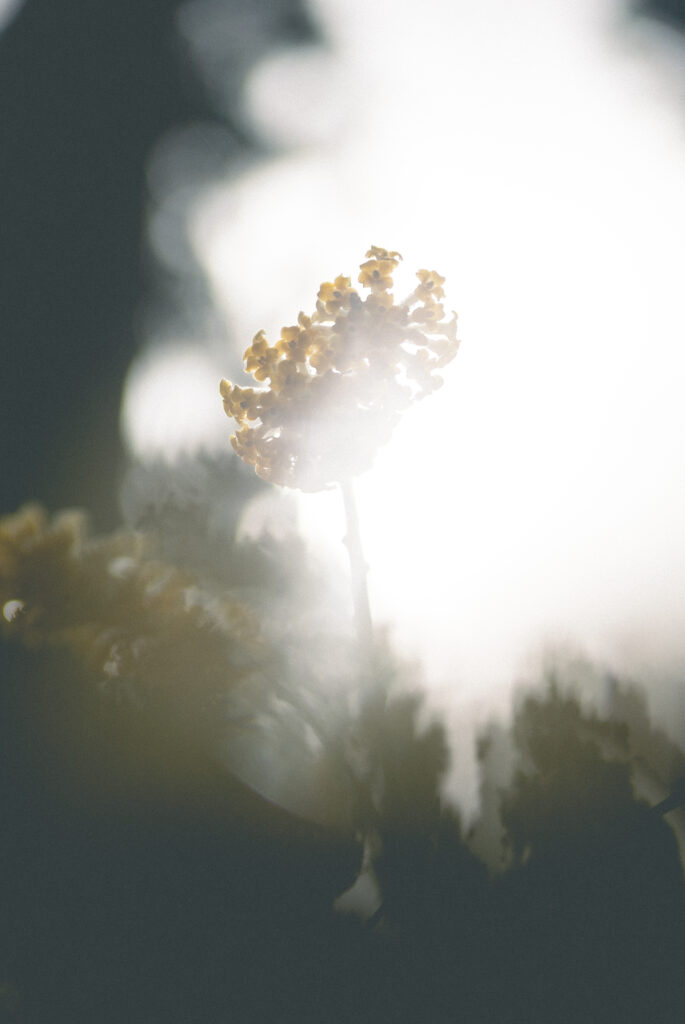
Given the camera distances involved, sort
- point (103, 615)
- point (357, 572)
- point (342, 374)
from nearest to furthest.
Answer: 1. point (342, 374)
2. point (103, 615)
3. point (357, 572)

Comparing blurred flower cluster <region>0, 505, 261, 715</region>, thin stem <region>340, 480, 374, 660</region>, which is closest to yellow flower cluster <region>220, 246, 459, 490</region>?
thin stem <region>340, 480, 374, 660</region>

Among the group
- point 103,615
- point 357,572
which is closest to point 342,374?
point 357,572

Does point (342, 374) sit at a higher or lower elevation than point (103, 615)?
higher

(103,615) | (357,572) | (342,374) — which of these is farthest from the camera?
(357,572)

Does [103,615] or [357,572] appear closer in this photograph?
[103,615]

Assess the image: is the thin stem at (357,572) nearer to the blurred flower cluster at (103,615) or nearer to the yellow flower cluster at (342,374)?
the yellow flower cluster at (342,374)

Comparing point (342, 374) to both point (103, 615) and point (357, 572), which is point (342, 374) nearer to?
point (357, 572)

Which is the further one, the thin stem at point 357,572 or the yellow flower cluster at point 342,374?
the thin stem at point 357,572

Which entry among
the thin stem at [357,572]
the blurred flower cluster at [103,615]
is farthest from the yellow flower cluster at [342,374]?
the blurred flower cluster at [103,615]
